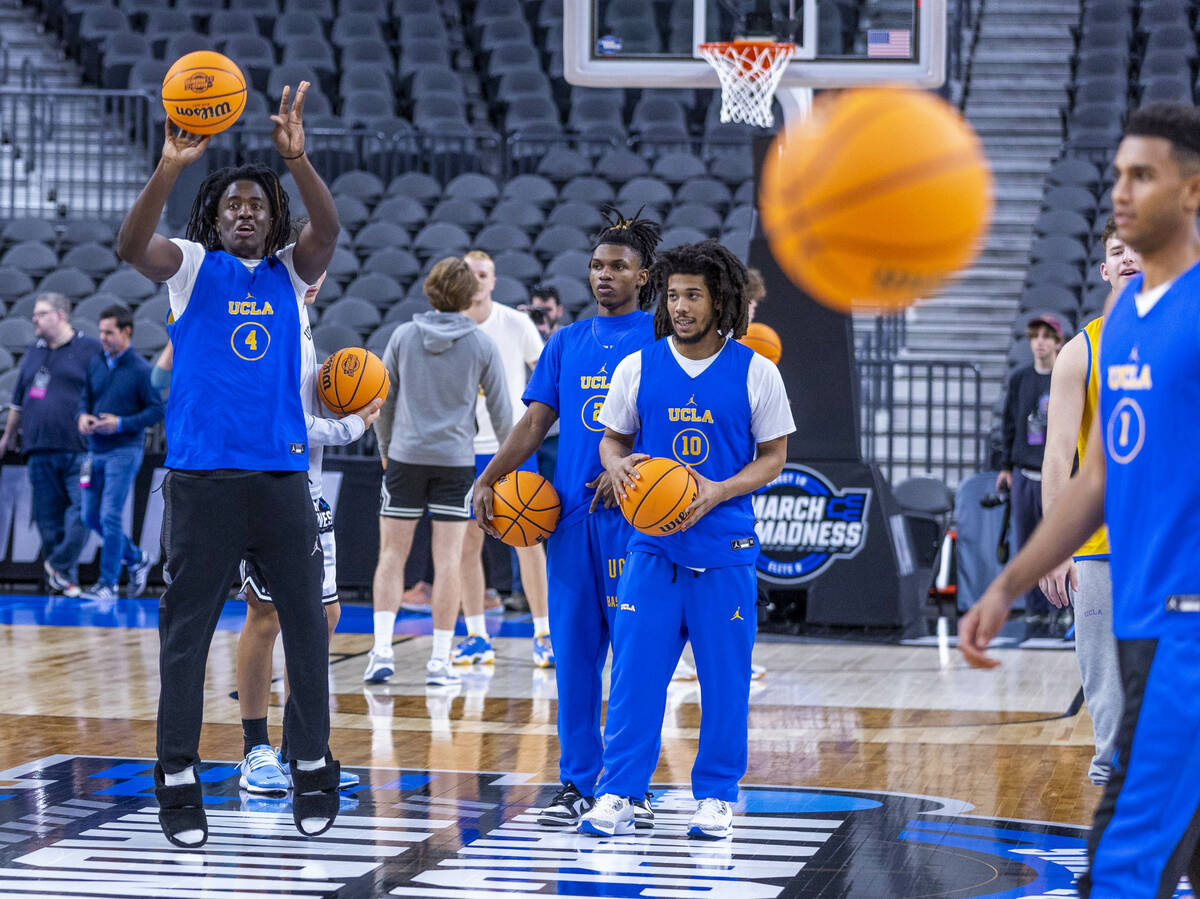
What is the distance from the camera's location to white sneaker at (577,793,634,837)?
4684 mm

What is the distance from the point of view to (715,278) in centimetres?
484

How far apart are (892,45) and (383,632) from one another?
4168 mm

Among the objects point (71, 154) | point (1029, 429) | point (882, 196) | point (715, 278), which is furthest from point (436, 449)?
point (71, 154)

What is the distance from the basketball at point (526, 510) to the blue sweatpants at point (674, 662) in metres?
0.40

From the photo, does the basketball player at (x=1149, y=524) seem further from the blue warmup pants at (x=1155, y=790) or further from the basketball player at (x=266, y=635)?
the basketball player at (x=266, y=635)

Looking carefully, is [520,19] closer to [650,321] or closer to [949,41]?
[949,41]

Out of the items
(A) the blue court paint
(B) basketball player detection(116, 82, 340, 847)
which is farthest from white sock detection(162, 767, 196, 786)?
(A) the blue court paint

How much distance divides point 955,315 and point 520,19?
625cm

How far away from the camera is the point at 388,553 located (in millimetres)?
7703

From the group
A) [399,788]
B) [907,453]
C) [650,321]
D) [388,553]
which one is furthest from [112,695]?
[907,453]

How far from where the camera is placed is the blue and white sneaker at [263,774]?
5.15 metres

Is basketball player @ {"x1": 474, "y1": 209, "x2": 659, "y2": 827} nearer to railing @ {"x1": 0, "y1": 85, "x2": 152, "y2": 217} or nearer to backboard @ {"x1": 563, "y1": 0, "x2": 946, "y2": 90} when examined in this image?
backboard @ {"x1": 563, "y1": 0, "x2": 946, "y2": 90}

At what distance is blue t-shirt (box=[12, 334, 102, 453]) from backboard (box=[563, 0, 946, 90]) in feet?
14.3

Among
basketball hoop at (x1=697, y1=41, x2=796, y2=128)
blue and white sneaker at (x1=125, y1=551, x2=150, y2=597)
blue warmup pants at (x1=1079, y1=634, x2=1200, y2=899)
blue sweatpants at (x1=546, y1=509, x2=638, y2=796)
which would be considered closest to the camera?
blue warmup pants at (x1=1079, y1=634, x2=1200, y2=899)
